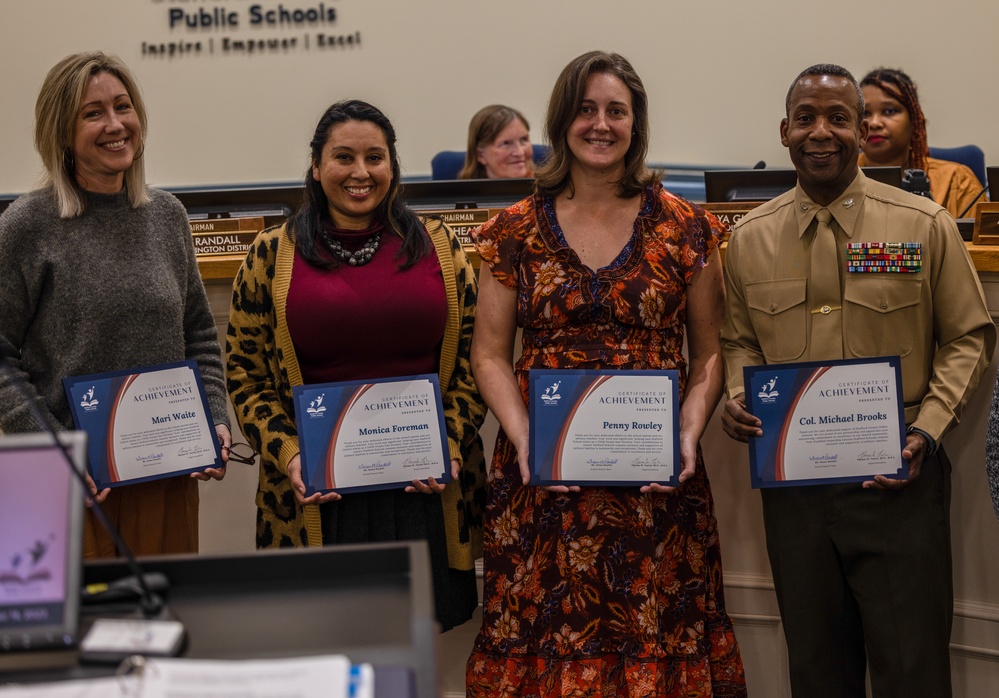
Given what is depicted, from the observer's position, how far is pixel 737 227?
7.64 feet

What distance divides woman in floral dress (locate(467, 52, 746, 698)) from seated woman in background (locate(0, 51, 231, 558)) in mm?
664

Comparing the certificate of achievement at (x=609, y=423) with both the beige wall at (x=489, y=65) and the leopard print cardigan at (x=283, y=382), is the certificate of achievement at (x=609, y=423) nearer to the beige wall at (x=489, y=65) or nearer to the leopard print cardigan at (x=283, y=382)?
the leopard print cardigan at (x=283, y=382)

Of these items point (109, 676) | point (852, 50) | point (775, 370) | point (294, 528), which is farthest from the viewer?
point (852, 50)

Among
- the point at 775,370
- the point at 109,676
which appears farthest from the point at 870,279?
the point at 109,676

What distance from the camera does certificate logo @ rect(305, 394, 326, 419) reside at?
6.96ft

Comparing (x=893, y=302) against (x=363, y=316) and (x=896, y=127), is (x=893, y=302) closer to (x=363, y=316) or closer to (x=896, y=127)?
(x=363, y=316)

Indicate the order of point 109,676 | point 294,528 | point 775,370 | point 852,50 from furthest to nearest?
point 852,50 → point 294,528 → point 775,370 → point 109,676

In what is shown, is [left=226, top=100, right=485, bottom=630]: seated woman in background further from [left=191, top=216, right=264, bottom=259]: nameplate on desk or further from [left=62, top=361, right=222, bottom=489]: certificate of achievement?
[left=191, top=216, right=264, bottom=259]: nameplate on desk

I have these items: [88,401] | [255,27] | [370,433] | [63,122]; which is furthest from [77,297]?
[255,27]

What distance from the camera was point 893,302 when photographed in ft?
7.00

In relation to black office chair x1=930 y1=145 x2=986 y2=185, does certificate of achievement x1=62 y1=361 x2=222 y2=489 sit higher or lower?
lower

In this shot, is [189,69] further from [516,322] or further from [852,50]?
[516,322]

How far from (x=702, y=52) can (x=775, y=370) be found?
4417 mm
